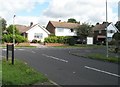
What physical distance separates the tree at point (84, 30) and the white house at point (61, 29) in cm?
578

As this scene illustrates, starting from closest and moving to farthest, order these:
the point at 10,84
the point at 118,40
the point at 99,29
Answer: the point at 10,84
the point at 118,40
the point at 99,29

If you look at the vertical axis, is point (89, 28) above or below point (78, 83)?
above

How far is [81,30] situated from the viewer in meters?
81.4

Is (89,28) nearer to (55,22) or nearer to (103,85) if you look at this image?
(55,22)

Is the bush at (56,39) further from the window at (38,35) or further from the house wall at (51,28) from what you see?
the house wall at (51,28)

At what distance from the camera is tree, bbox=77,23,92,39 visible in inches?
3140

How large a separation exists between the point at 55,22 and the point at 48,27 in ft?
10.2

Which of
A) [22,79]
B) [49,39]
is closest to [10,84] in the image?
[22,79]

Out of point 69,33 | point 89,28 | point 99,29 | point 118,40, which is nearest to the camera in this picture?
point 118,40

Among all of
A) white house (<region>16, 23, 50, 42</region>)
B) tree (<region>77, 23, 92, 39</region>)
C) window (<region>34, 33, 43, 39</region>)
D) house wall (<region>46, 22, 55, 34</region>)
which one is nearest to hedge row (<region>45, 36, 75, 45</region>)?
tree (<region>77, 23, 92, 39</region>)

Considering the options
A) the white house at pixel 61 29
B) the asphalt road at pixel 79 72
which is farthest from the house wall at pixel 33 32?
the asphalt road at pixel 79 72

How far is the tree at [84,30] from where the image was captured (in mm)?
79750

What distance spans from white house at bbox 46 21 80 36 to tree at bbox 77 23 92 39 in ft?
19.0

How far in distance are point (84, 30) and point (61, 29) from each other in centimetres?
919
